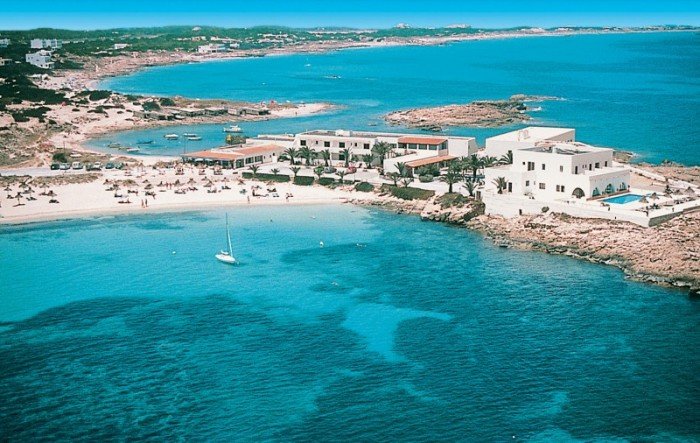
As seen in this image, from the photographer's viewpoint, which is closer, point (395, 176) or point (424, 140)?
point (395, 176)

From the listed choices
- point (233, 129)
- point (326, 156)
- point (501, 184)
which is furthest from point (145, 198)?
point (233, 129)

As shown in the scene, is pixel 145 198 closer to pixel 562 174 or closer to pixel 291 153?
pixel 291 153

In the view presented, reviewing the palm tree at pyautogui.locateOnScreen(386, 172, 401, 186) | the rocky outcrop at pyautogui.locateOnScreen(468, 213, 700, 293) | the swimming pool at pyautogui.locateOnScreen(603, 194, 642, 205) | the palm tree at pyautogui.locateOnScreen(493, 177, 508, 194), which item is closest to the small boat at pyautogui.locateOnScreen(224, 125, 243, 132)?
the palm tree at pyautogui.locateOnScreen(386, 172, 401, 186)

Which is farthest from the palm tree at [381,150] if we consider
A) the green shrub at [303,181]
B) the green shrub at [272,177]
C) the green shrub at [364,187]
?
the green shrub at [272,177]

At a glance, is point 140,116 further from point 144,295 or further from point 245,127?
point 144,295

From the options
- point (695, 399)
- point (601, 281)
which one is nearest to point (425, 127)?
point (601, 281)

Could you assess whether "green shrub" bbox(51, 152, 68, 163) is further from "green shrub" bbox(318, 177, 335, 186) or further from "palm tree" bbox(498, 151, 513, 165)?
"palm tree" bbox(498, 151, 513, 165)
